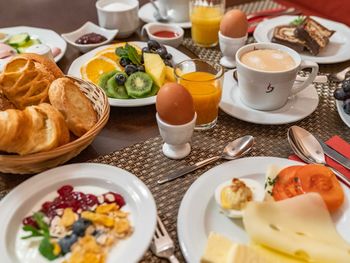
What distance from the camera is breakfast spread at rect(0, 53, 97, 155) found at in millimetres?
949

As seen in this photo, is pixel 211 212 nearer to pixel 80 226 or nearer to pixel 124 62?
pixel 80 226

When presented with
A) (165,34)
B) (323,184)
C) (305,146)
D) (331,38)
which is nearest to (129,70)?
(165,34)

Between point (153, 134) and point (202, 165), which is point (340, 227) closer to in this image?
point (202, 165)

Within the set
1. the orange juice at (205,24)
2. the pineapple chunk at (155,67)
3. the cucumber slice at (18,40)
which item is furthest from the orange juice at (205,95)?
the cucumber slice at (18,40)

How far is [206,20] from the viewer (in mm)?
1581

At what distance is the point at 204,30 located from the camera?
5.21ft

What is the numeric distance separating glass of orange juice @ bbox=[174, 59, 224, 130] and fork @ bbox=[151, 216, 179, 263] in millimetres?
423

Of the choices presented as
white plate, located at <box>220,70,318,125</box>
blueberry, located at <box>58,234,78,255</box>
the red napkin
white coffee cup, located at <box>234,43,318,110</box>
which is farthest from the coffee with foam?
blueberry, located at <box>58,234,78,255</box>

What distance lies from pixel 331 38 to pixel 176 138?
2.92 ft

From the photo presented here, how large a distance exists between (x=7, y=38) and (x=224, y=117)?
906 millimetres

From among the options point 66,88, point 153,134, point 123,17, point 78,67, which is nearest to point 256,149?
point 153,134

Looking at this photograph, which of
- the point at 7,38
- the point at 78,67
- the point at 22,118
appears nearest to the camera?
the point at 22,118

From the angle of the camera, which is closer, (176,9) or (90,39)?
(90,39)

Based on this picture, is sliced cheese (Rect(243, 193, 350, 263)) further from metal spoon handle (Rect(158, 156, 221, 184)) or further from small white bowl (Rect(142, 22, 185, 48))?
small white bowl (Rect(142, 22, 185, 48))
